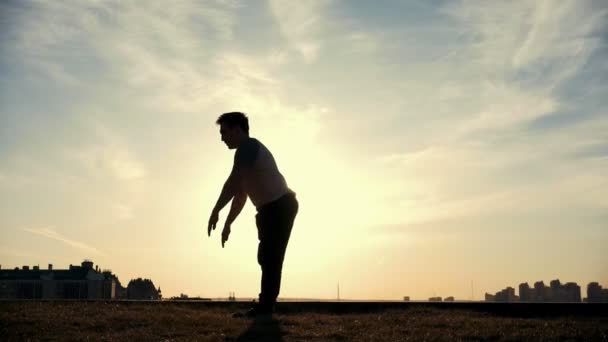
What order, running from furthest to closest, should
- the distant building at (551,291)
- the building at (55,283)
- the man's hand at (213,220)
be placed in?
the building at (55,283) → the distant building at (551,291) → the man's hand at (213,220)

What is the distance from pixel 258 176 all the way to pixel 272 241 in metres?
0.83

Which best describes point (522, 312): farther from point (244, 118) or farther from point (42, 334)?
point (42, 334)

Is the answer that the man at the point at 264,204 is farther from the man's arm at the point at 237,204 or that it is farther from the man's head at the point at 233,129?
the man's head at the point at 233,129

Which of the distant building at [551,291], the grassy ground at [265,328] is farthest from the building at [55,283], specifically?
the grassy ground at [265,328]

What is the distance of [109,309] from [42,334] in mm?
2475

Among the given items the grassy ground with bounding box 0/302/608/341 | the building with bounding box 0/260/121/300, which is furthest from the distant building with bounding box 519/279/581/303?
the building with bounding box 0/260/121/300

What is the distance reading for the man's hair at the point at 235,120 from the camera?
25.9 ft

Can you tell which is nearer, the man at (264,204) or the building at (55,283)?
the man at (264,204)

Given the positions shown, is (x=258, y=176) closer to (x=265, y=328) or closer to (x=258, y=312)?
(x=258, y=312)

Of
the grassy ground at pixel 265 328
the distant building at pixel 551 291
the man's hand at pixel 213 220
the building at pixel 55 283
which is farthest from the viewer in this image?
the building at pixel 55 283

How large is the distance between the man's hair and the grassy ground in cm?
249

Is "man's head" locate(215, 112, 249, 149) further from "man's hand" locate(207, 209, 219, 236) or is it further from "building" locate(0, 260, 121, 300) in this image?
"building" locate(0, 260, 121, 300)

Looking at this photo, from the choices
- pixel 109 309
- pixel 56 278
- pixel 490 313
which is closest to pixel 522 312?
pixel 490 313

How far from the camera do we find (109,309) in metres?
8.29
